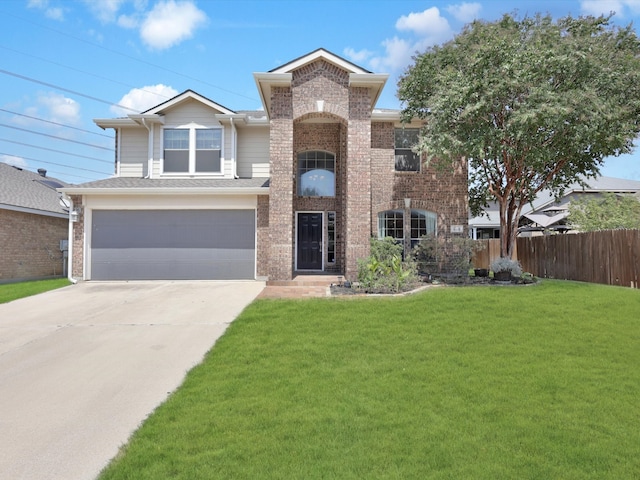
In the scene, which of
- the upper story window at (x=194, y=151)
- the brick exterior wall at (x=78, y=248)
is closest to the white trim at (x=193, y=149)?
the upper story window at (x=194, y=151)

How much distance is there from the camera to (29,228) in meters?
16.3

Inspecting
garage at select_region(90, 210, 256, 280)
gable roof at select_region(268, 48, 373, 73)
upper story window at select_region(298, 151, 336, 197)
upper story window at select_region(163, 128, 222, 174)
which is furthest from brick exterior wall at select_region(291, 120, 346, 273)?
upper story window at select_region(163, 128, 222, 174)

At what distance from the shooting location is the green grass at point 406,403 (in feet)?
10.2

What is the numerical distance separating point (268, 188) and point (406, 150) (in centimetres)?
525

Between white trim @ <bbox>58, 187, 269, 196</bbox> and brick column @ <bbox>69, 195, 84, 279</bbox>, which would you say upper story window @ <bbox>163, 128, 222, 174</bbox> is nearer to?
white trim @ <bbox>58, 187, 269, 196</bbox>

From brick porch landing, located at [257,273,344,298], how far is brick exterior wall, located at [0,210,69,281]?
34.8ft

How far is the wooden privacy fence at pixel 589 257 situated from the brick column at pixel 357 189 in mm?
7062

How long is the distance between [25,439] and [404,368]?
402 cm

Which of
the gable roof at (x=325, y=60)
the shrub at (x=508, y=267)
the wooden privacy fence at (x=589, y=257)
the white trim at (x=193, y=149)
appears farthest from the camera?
the white trim at (x=193, y=149)

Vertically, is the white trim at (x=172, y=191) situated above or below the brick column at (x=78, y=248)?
above

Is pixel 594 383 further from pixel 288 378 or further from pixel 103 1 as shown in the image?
pixel 103 1

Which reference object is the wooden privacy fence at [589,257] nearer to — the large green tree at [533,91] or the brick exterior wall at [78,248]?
the large green tree at [533,91]

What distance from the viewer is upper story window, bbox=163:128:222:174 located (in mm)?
15141

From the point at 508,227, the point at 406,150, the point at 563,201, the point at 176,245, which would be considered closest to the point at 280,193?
the point at 176,245
